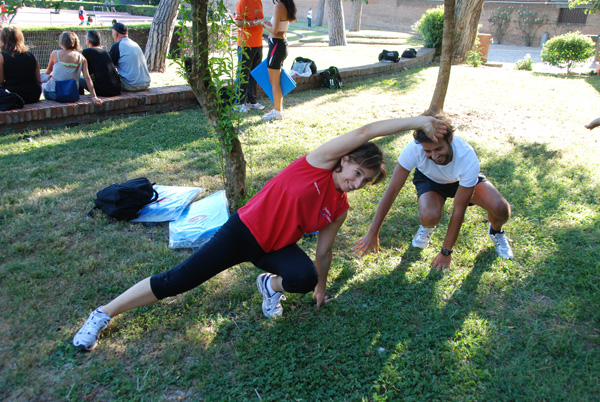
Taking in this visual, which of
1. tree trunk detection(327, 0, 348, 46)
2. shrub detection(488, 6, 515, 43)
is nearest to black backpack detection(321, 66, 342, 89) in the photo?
tree trunk detection(327, 0, 348, 46)

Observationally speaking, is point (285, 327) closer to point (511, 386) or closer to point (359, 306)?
point (359, 306)

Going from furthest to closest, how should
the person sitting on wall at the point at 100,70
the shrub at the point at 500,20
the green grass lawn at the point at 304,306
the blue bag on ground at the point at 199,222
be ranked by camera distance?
the shrub at the point at 500,20 → the person sitting on wall at the point at 100,70 → the blue bag on ground at the point at 199,222 → the green grass lawn at the point at 304,306

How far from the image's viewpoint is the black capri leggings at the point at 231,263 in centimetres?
241

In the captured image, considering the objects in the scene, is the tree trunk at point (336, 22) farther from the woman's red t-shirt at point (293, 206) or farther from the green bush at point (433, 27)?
the woman's red t-shirt at point (293, 206)

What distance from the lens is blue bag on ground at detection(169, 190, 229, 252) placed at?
3.38 m

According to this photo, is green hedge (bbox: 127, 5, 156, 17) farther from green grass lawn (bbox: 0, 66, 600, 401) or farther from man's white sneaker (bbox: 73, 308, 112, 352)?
man's white sneaker (bbox: 73, 308, 112, 352)

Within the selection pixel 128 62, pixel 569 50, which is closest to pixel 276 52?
pixel 128 62

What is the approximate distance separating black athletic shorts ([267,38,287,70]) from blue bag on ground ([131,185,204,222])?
3180mm

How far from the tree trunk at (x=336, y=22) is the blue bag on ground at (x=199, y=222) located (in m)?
15.3

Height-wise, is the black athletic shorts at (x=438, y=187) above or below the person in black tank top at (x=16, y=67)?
below

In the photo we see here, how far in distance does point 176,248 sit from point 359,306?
1.48 m

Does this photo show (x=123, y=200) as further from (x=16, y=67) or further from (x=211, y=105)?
(x=16, y=67)

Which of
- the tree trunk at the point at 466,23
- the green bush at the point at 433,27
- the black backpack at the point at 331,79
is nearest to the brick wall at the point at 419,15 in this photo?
the green bush at the point at 433,27

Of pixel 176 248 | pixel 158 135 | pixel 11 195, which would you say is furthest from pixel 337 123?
pixel 11 195
